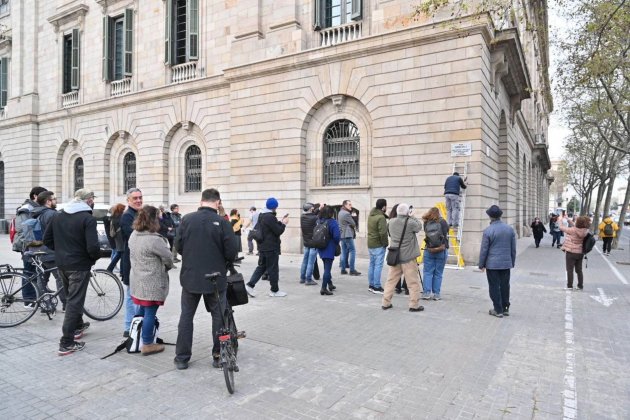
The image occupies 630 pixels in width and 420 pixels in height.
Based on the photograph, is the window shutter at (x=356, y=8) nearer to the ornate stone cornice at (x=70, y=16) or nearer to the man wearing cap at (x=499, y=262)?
the man wearing cap at (x=499, y=262)

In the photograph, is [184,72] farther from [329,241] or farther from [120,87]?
[329,241]

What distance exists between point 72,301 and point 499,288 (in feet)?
20.7

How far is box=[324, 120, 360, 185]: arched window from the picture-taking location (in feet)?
51.6

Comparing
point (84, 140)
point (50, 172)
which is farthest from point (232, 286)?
point (50, 172)

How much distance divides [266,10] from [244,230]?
8.68m

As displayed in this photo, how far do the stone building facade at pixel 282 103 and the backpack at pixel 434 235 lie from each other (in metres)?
3.93

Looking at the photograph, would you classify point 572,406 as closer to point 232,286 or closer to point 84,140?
point 232,286

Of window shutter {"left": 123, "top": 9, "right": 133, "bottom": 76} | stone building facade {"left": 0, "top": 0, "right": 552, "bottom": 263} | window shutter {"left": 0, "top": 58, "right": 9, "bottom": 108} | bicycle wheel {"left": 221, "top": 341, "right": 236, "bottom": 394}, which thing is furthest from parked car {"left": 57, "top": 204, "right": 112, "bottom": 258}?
window shutter {"left": 0, "top": 58, "right": 9, "bottom": 108}

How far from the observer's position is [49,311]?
22.0 feet

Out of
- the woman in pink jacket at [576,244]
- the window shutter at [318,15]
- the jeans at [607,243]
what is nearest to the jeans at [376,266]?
the woman in pink jacket at [576,244]

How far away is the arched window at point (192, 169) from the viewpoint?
20.7 metres

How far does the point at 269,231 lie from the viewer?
8609mm

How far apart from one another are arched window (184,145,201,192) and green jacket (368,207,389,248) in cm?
1334

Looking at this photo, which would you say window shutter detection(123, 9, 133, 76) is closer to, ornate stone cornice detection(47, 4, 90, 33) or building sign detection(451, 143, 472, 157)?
ornate stone cornice detection(47, 4, 90, 33)
